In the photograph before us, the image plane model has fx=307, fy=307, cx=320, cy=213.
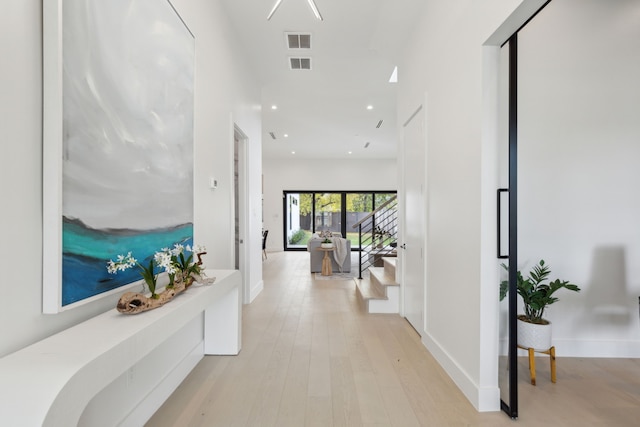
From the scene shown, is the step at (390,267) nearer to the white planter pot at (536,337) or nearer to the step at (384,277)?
the step at (384,277)

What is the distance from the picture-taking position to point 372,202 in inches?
437

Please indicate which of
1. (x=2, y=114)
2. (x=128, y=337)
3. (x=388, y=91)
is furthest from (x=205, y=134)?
(x=388, y=91)

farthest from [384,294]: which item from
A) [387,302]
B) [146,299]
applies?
[146,299]

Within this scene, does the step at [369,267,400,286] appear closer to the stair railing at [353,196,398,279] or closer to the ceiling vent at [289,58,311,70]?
the stair railing at [353,196,398,279]

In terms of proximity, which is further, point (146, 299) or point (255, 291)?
point (255, 291)

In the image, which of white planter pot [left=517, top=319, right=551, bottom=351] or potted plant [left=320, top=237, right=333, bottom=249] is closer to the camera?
white planter pot [left=517, top=319, right=551, bottom=351]

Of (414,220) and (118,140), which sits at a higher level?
(118,140)

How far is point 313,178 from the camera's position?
10.9 m

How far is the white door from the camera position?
3037mm

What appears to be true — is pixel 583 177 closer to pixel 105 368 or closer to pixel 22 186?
pixel 105 368

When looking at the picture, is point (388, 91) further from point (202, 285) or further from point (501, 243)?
point (202, 285)

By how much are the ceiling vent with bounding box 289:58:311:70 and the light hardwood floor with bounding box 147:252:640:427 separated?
3.44 m

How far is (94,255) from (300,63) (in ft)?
12.3

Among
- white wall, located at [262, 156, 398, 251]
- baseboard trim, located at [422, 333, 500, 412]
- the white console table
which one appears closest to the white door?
baseboard trim, located at [422, 333, 500, 412]
